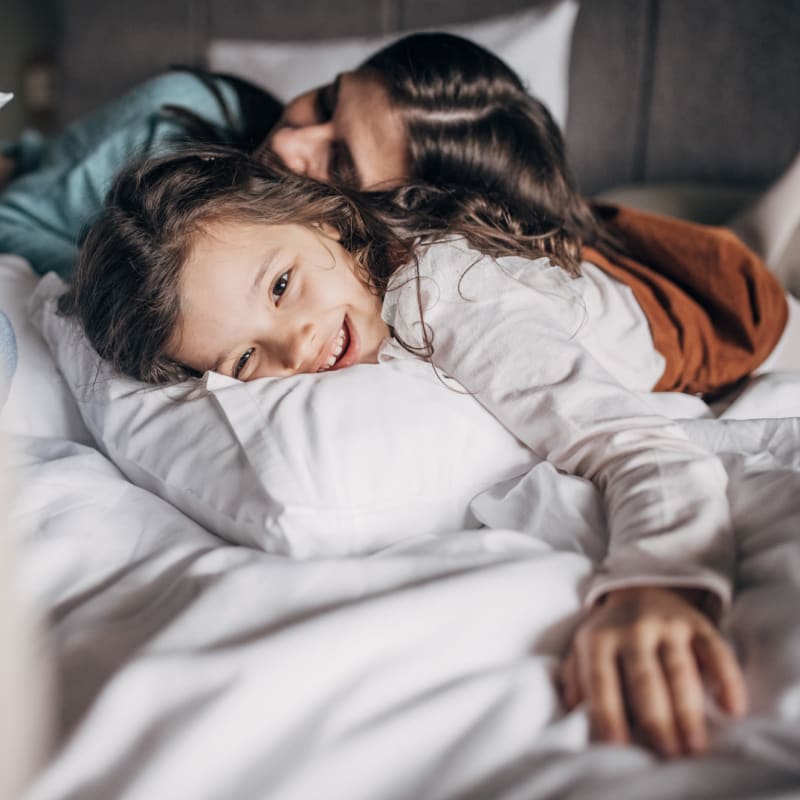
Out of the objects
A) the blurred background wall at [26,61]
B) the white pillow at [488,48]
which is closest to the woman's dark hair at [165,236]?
the white pillow at [488,48]

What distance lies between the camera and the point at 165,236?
2.57ft

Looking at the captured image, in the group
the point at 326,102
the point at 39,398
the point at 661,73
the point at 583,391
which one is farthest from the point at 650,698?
the point at 661,73

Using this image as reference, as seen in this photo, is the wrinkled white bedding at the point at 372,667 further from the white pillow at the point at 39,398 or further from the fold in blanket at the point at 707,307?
the fold in blanket at the point at 707,307

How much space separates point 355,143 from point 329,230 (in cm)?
26

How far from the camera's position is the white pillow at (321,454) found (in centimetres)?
59

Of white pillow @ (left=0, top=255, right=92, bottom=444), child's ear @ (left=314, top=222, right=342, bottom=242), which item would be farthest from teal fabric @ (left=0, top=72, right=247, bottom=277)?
child's ear @ (left=314, top=222, right=342, bottom=242)

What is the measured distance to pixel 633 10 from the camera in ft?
5.01

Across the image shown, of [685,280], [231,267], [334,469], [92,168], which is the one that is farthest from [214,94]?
[334,469]

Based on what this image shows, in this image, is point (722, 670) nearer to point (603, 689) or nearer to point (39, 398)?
point (603, 689)

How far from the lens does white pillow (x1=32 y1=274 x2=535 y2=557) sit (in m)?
0.59

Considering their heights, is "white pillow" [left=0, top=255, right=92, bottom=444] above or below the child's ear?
below

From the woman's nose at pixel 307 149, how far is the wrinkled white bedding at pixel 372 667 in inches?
25.1

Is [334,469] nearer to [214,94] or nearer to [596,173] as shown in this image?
[214,94]

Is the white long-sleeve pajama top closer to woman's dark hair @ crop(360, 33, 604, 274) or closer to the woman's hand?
the woman's hand
